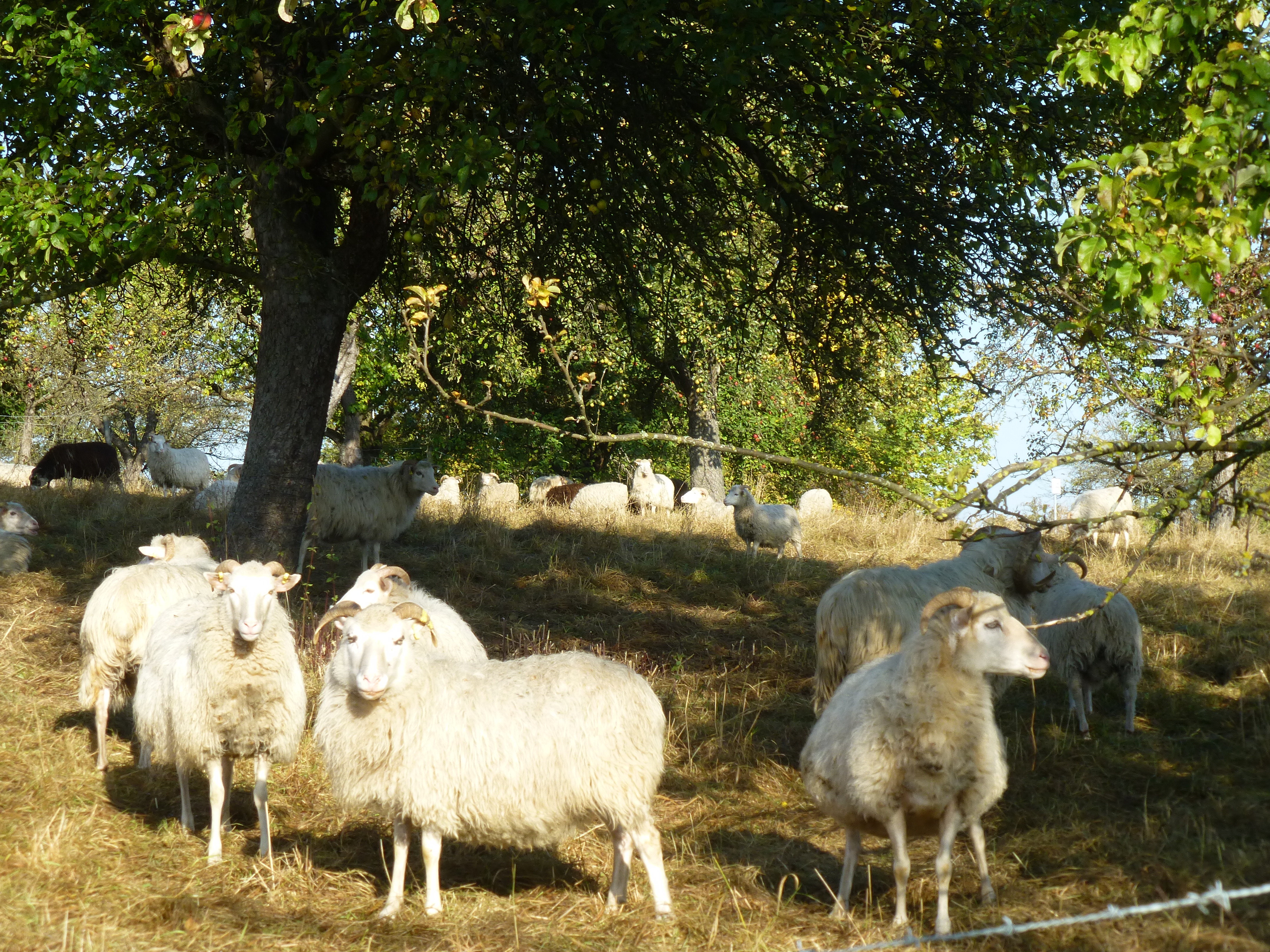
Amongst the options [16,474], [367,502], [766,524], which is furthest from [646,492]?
[16,474]

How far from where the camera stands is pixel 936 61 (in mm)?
7562

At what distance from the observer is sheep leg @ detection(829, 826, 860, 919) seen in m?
4.90

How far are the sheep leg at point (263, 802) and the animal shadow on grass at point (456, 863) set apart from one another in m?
0.21

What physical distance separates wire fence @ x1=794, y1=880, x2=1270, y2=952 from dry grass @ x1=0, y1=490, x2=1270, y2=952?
0.14m

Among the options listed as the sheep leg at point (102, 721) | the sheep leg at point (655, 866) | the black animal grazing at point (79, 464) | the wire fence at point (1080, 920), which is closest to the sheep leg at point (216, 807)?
the sheep leg at point (102, 721)

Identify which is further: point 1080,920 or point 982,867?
point 982,867

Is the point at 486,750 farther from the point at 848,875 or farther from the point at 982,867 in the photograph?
the point at 982,867

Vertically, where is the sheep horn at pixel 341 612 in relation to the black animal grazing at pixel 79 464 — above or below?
below

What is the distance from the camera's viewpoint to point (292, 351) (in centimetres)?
927

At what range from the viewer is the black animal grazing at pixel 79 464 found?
869 inches

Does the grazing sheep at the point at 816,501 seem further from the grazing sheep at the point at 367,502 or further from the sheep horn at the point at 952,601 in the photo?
the sheep horn at the point at 952,601

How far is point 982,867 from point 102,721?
216 inches

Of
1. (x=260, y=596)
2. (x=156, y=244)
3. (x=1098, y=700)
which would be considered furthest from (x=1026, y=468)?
(x=156, y=244)

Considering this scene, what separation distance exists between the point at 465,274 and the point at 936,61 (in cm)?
459
